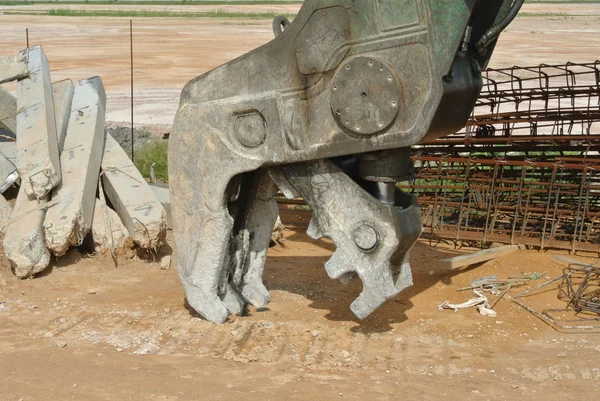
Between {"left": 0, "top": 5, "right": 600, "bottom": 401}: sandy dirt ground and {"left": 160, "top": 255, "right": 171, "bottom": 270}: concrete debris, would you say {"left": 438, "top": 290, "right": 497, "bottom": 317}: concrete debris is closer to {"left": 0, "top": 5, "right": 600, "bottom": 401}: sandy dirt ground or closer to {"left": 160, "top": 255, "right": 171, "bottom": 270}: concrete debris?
{"left": 0, "top": 5, "right": 600, "bottom": 401}: sandy dirt ground

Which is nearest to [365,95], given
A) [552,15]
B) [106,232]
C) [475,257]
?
[475,257]

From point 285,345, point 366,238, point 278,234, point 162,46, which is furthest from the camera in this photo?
point 162,46

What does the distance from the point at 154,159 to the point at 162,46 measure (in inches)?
553

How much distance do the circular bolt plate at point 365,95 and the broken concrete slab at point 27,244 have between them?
3156 mm

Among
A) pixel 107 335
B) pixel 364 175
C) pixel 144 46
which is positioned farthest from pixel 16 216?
pixel 144 46

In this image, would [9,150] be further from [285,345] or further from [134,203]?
[285,345]

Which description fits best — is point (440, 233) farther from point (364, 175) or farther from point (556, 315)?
point (364, 175)

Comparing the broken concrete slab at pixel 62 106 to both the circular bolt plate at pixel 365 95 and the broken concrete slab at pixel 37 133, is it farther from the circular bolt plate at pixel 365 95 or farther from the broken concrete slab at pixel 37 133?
the circular bolt plate at pixel 365 95

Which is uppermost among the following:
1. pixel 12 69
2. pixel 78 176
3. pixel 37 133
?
pixel 12 69

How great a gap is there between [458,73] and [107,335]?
114 inches

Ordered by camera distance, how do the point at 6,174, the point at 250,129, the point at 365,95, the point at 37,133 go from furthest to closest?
the point at 6,174 → the point at 37,133 → the point at 250,129 → the point at 365,95

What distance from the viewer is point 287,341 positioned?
603 centimetres

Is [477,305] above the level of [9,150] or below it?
below

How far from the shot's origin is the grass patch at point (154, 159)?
36.9ft
